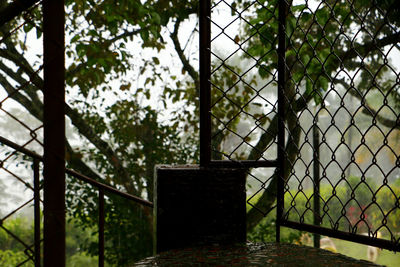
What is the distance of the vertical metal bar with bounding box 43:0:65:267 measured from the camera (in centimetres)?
102

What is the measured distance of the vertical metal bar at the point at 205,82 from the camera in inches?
56.7

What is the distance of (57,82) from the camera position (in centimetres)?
104

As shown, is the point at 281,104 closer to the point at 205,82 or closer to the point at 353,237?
the point at 205,82

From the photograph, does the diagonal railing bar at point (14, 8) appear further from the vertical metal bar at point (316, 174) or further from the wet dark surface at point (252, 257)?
the vertical metal bar at point (316, 174)

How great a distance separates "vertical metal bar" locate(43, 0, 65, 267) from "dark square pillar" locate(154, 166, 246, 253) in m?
0.37

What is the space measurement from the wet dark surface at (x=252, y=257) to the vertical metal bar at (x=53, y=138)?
221 millimetres

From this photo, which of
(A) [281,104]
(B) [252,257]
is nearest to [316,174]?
(A) [281,104]

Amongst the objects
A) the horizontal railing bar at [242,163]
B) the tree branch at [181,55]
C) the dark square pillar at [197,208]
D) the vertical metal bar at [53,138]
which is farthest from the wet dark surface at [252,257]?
the tree branch at [181,55]

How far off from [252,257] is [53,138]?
23.7 inches

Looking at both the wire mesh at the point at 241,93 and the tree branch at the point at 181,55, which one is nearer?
the wire mesh at the point at 241,93

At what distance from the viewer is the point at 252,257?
42.9 inches

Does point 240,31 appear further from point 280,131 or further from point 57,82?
point 57,82

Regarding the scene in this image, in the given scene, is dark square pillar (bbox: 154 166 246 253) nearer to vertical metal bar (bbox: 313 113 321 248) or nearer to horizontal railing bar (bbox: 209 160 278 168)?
horizontal railing bar (bbox: 209 160 278 168)

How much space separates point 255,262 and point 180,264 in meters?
0.19
